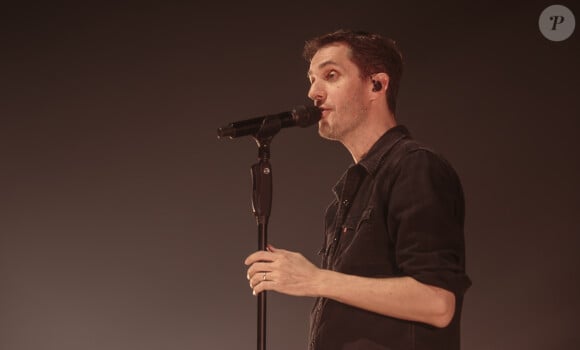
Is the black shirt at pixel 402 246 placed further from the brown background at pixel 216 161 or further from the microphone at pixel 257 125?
the brown background at pixel 216 161

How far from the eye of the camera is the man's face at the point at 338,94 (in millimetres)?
1554

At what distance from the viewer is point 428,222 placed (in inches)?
48.3

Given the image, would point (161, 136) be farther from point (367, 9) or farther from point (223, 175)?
point (367, 9)

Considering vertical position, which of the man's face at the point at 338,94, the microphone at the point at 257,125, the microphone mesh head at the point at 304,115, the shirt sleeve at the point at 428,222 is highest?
the man's face at the point at 338,94

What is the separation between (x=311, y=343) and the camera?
138 cm

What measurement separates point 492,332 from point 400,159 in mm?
1432

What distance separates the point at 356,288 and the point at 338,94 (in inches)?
20.8

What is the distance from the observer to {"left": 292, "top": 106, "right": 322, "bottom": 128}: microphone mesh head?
133 cm

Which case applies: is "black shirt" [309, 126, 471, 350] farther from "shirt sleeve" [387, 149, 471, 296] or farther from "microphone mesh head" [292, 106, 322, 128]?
"microphone mesh head" [292, 106, 322, 128]

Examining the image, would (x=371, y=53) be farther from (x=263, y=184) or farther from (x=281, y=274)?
(x=281, y=274)

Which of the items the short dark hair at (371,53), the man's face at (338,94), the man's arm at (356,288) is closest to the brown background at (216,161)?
the short dark hair at (371,53)

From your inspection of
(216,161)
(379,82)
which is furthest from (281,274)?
(216,161)

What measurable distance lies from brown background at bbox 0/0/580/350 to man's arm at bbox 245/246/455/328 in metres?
1.41

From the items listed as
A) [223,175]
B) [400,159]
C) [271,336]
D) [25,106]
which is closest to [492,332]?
[271,336]
